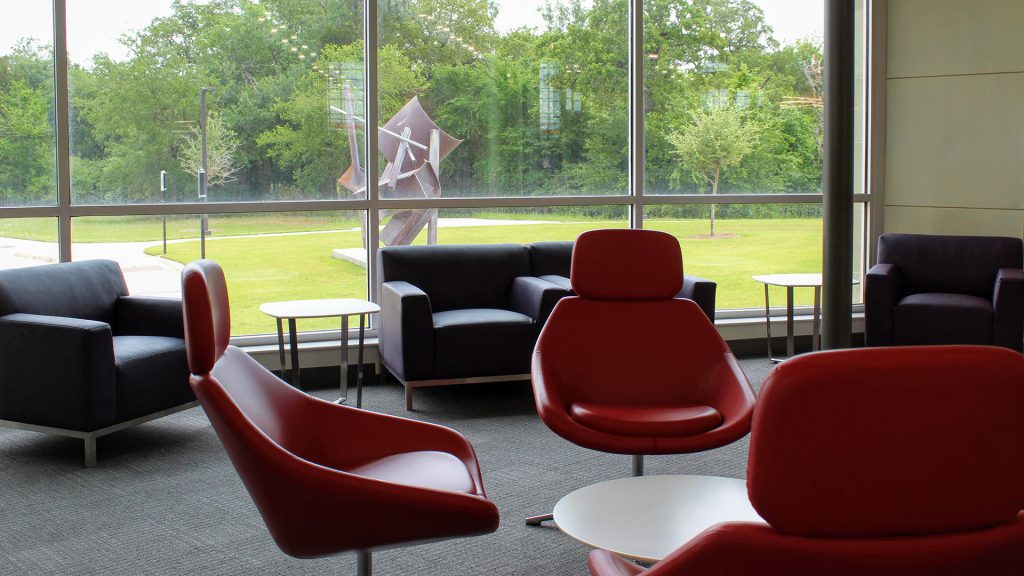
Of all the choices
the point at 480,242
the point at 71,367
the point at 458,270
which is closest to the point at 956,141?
the point at 480,242

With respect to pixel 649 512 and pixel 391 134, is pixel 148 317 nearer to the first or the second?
pixel 391 134

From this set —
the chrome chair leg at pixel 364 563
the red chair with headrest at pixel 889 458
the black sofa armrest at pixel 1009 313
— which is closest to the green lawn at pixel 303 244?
the black sofa armrest at pixel 1009 313

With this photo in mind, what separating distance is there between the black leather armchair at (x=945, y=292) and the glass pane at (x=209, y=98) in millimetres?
3518

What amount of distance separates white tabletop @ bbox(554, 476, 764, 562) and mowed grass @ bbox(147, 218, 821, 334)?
3.65m

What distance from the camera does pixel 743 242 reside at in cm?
720

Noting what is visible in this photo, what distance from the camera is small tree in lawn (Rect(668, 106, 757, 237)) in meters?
7.02

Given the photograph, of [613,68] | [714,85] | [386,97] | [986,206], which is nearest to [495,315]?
[386,97]

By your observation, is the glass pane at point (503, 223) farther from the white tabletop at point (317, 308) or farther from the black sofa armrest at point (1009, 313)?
the black sofa armrest at point (1009, 313)

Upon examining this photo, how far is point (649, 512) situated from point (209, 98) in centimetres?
421

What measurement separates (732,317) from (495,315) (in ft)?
7.43

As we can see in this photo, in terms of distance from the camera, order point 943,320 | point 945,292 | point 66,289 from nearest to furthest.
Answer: point 66,289, point 943,320, point 945,292

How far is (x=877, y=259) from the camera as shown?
6953mm

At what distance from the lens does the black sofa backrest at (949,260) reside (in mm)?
6477

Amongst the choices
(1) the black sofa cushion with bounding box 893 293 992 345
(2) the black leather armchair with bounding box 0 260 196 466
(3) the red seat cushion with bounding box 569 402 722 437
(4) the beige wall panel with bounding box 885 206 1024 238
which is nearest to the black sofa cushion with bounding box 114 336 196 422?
(2) the black leather armchair with bounding box 0 260 196 466
